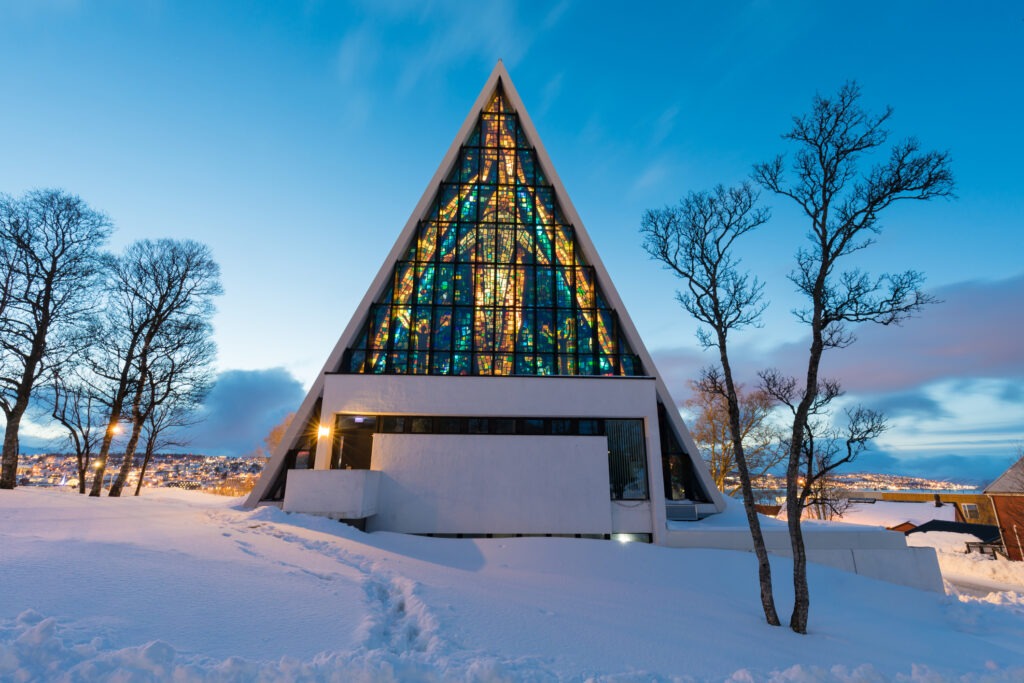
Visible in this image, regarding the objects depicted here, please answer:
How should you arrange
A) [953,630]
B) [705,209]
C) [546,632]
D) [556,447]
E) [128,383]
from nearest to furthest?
[546,632] → [953,630] → [705,209] → [556,447] → [128,383]

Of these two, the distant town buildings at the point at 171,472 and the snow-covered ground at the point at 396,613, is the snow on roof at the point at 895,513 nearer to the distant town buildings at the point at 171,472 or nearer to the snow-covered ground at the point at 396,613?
the snow-covered ground at the point at 396,613

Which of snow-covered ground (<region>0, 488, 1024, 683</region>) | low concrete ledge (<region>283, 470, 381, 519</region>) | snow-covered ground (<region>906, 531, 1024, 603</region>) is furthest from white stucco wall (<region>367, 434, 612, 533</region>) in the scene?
snow-covered ground (<region>906, 531, 1024, 603</region>)

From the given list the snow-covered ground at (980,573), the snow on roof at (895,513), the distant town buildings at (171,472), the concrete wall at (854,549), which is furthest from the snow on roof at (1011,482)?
the distant town buildings at (171,472)

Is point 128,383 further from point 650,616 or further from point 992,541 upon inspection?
point 992,541

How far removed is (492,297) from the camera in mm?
16422

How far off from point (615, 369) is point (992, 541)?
1375 inches

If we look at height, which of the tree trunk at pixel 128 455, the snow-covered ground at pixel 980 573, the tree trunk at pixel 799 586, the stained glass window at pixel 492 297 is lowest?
the snow-covered ground at pixel 980 573

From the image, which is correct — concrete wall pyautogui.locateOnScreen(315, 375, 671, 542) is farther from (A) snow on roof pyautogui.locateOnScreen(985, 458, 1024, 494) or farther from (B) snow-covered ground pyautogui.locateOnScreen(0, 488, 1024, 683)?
(A) snow on roof pyautogui.locateOnScreen(985, 458, 1024, 494)

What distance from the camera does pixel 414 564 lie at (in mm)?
8773

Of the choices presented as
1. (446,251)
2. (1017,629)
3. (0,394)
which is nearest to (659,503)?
(1017,629)

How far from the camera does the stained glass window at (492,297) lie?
51.2ft

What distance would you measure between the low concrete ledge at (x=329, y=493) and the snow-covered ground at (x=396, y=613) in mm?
612

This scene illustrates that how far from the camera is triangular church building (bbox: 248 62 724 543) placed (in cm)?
1319

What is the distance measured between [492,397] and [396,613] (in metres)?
8.74
